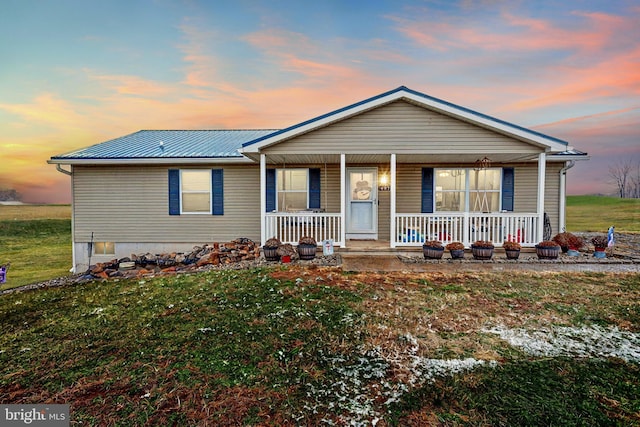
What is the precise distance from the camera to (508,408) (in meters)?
2.54

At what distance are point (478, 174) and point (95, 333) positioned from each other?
10.5 meters

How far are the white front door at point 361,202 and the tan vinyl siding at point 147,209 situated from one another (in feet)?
9.86

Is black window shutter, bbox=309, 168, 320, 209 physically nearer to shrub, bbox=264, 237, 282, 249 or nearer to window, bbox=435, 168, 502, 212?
shrub, bbox=264, 237, 282, 249

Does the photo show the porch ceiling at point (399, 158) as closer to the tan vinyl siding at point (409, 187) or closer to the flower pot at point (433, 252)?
the tan vinyl siding at point (409, 187)

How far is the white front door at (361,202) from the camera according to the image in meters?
10.4

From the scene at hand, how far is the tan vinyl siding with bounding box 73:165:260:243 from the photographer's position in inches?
402

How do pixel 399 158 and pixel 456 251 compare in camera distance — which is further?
pixel 399 158

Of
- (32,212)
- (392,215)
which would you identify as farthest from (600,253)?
(32,212)

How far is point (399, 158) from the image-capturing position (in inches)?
371

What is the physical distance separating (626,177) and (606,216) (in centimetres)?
1559

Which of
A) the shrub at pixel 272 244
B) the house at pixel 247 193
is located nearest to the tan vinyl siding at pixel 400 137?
the house at pixel 247 193

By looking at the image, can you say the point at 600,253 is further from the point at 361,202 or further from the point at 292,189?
the point at 292,189

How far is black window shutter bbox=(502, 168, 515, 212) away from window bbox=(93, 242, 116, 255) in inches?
498

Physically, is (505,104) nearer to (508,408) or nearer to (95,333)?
(508,408)
